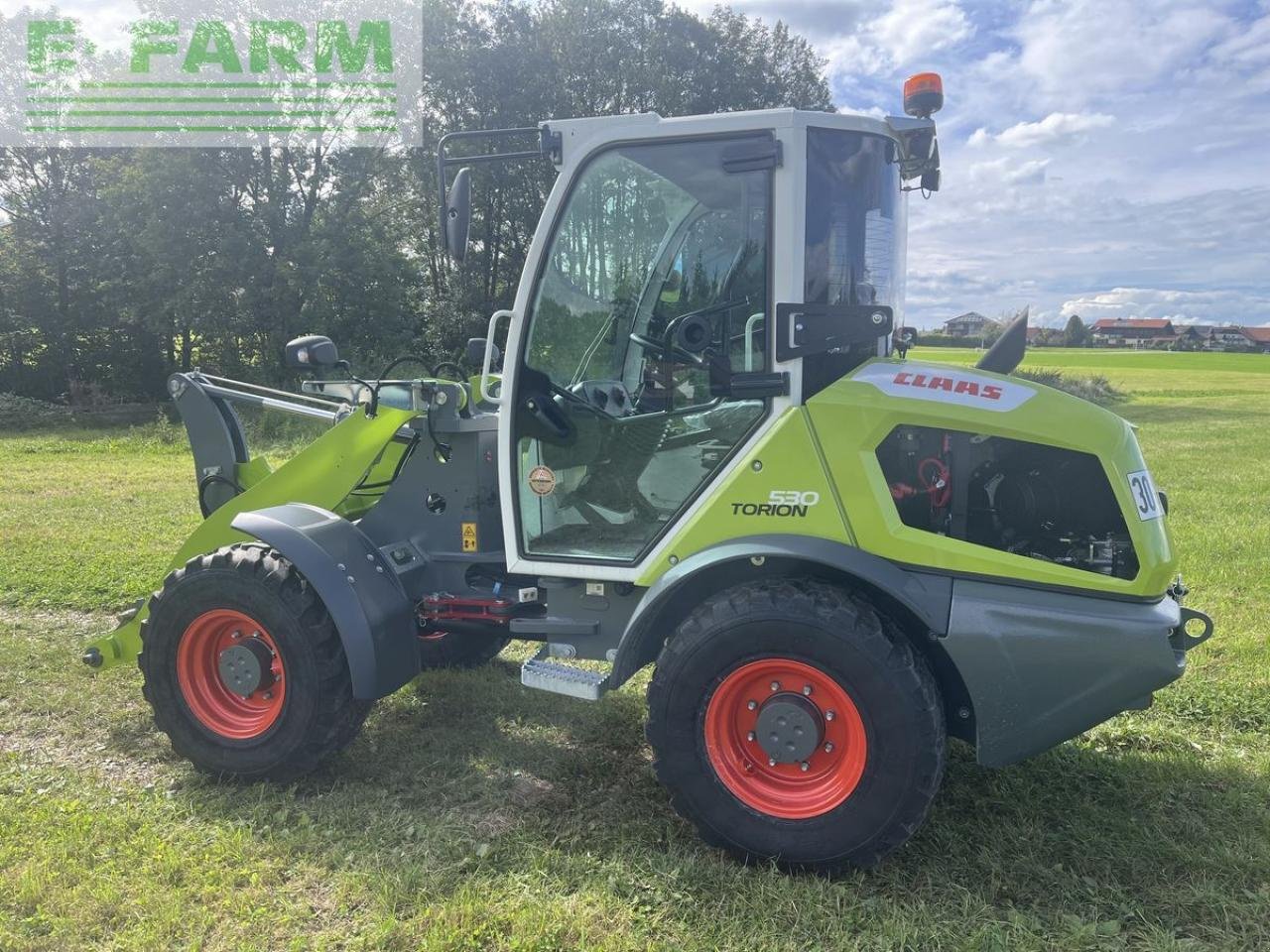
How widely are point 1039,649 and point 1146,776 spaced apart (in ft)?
4.35

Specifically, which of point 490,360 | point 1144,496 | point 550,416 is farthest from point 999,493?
point 490,360

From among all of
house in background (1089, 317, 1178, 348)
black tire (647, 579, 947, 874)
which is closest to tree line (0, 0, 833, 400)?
black tire (647, 579, 947, 874)

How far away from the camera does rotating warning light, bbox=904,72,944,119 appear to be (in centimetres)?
350

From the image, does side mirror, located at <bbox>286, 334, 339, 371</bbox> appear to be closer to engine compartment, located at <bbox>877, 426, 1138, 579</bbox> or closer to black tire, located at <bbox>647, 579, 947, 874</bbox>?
black tire, located at <bbox>647, 579, 947, 874</bbox>

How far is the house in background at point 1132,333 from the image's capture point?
6469cm

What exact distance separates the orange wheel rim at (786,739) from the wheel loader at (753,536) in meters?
0.01

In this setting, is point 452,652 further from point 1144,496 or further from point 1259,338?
point 1259,338

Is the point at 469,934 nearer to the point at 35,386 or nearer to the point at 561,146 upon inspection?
the point at 561,146

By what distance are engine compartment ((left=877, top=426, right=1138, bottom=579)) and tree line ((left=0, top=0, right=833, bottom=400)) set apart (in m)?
19.3

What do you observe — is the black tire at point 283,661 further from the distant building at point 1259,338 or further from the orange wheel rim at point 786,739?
the distant building at point 1259,338

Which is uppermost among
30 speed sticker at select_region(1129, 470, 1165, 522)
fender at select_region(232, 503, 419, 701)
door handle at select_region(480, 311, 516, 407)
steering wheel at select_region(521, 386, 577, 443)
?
door handle at select_region(480, 311, 516, 407)

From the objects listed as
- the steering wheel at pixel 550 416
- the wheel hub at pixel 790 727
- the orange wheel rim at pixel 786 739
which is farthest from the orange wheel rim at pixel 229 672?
the wheel hub at pixel 790 727

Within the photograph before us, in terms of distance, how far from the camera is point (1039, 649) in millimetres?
2873

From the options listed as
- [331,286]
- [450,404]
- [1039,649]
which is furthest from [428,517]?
[331,286]
